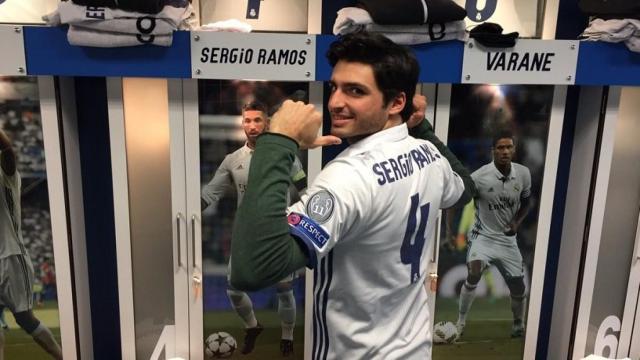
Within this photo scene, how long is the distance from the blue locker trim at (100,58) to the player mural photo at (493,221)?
124 cm

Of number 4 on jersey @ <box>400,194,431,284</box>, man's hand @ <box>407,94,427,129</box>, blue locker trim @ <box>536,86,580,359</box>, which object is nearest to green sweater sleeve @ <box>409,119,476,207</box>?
man's hand @ <box>407,94,427,129</box>

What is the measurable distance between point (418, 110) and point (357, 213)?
2.02 feet

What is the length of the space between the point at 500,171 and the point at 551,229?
0.59 metres

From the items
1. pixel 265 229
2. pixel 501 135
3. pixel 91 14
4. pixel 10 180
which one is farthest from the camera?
pixel 501 135

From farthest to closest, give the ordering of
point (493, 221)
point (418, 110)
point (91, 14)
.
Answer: point (493, 221) → point (91, 14) → point (418, 110)

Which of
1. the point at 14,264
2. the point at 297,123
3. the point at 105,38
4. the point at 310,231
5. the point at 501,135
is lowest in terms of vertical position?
the point at 14,264

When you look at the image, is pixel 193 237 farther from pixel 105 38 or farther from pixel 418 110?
pixel 418 110

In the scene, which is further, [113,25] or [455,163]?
[113,25]

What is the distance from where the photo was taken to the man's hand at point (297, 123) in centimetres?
117

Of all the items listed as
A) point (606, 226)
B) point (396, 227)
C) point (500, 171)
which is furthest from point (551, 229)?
point (396, 227)

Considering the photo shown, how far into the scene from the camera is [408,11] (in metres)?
2.19

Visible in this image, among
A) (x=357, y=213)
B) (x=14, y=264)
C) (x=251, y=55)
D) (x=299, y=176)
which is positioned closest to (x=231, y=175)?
(x=299, y=176)

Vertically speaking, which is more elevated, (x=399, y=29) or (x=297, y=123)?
(x=399, y=29)

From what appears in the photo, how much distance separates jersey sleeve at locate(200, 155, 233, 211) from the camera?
2.50 m
